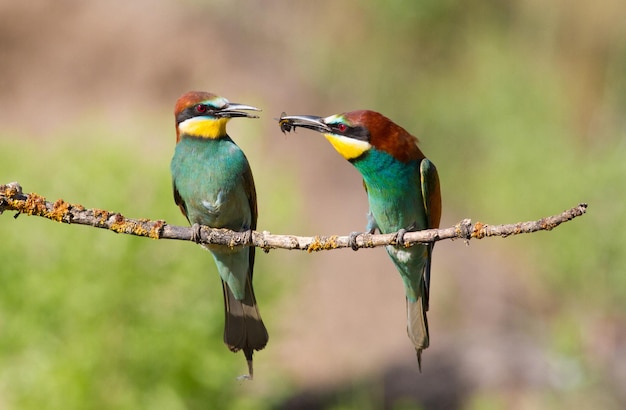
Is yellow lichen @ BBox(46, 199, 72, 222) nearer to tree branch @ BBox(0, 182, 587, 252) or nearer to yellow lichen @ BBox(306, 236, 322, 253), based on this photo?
tree branch @ BBox(0, 182, 587, 252)

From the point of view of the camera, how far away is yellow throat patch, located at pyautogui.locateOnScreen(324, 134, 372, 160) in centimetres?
204

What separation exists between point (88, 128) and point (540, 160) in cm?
449

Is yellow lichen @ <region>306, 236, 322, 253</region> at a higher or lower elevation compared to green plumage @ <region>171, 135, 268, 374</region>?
lower

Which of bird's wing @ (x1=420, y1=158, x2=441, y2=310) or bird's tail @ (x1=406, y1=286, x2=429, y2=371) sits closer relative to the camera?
bird's tail @ (x1=406, y1=286, x2=429, y2=371)

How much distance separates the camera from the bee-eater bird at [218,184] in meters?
2.44

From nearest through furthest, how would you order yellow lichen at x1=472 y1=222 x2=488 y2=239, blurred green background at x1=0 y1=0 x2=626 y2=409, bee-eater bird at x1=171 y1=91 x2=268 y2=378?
1. yellow lichen at x1=472 y1=222 x2=488 y2=239
2. bee-eater bird at x1=171 y1=91 x2=268 y2=378
3. blurred green background at x1=0 y1=0 x2=626 y2=409

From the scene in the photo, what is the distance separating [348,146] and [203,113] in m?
0.48

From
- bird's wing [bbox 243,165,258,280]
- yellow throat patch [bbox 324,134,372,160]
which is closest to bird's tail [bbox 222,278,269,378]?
bird's wing [bbox 243,165,258,280]

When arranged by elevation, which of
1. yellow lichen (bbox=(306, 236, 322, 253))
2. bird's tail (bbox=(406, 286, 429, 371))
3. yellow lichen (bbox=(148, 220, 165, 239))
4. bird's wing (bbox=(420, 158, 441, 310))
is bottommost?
bird's tail (bbox=(406, 286, 429, 371))

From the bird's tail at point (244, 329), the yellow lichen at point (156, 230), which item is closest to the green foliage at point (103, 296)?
the bird's tail at point (244, 329)

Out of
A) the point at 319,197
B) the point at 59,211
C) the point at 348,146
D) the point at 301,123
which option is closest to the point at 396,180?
the point at 348,146

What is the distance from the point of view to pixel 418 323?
2256 mm

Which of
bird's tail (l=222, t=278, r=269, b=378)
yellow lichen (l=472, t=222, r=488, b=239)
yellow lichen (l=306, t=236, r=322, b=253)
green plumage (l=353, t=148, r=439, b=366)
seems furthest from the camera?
green plumage (l=353, t=148, r=439, b=366)

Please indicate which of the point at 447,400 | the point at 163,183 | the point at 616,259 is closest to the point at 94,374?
the point at 163,183
